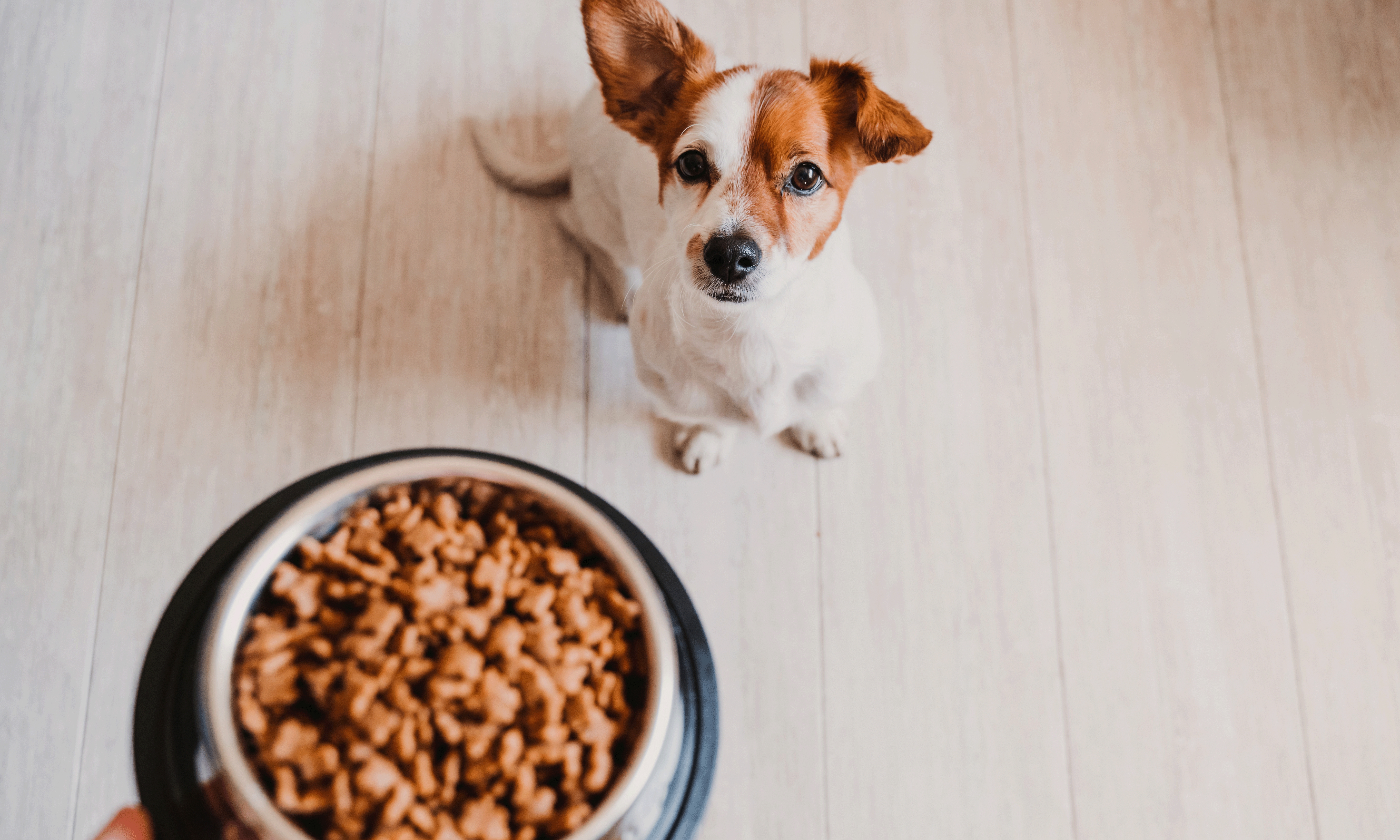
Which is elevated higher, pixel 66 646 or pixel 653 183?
pixel 653 183

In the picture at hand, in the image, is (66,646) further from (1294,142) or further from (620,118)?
(1294,142)

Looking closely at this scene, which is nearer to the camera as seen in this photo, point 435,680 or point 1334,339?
point 435,680

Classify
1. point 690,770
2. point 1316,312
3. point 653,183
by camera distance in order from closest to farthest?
point 690,770 < point 653,183 < point 1316,312

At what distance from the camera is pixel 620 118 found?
114 centimetres

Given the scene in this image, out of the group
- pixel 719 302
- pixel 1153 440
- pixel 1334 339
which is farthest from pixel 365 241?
pixel 1334 339

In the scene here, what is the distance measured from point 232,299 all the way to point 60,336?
1.05 feet

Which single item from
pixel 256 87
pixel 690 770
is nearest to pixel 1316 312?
pixel 690 770

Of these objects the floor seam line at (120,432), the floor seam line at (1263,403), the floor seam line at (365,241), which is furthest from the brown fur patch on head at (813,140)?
the floor seam line at (120,432)

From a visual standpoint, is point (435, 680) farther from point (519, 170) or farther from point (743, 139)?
point (519, 170)

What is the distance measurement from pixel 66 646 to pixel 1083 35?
2.31 m

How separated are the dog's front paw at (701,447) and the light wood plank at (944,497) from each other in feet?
0.68

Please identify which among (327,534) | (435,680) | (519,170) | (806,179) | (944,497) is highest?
(519,170)

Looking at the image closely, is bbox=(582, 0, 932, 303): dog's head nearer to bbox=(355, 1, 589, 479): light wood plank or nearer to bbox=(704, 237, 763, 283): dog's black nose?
bbox=(704, 237, 763, 283): dog's black nose

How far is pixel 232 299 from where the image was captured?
163cm
